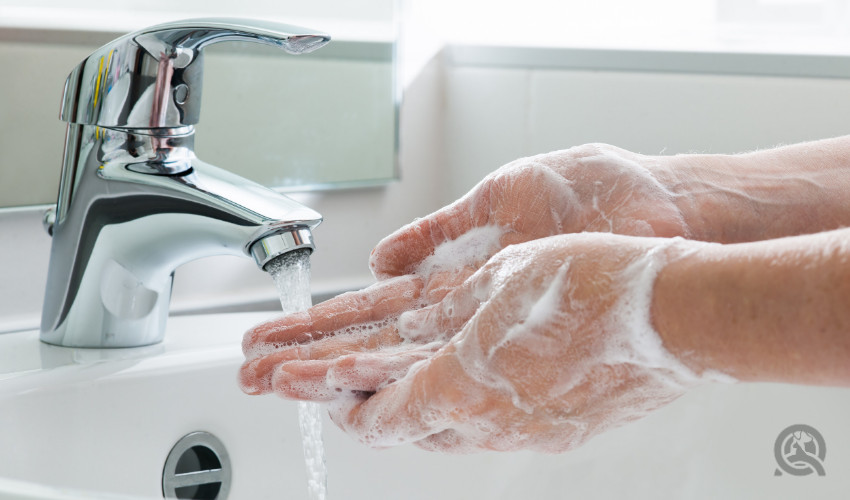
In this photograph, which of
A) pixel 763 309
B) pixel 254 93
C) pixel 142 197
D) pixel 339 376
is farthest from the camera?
pixel 254 93

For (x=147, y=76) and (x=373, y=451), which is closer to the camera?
(x=147, y=76)

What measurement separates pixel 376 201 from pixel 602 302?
0.55m

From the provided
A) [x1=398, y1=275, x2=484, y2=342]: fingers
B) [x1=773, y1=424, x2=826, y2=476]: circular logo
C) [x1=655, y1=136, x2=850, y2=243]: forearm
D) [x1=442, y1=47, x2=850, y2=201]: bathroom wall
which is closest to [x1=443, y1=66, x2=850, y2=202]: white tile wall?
[x1=442, y1=47, x2=850, y2=201]: bathroom wall

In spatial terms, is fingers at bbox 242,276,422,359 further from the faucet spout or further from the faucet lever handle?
the faucet lever handle

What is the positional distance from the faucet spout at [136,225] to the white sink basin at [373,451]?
3cm

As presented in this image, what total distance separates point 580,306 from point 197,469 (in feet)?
1.17

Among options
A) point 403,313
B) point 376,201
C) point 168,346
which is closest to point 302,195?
point 376,201

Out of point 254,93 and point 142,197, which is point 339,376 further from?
point 254,93

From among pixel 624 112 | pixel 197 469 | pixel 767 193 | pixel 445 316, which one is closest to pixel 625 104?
pixel 624 112

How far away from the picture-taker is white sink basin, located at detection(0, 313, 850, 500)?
2.04 feet

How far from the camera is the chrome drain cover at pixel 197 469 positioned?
2.07ft

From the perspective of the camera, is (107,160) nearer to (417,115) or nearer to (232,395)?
(232,395)

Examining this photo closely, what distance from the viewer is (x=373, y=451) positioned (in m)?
0.68

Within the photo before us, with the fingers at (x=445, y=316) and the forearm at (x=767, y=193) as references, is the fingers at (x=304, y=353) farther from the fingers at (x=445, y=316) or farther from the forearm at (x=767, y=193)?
the forearm at (x=767, y=193)
